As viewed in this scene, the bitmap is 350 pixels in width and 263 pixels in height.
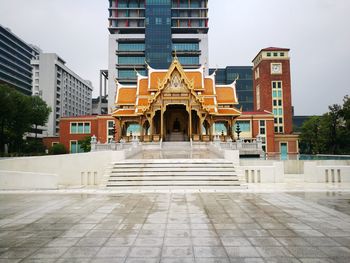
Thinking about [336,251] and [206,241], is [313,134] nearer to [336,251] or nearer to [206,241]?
[336,251]

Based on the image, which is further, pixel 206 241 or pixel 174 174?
pixel 174 174

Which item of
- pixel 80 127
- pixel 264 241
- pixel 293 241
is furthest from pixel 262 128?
pixel 264 241

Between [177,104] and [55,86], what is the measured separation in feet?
234

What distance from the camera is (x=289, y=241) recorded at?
5.79 metres

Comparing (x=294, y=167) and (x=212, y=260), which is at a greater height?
(x=294, y=167)

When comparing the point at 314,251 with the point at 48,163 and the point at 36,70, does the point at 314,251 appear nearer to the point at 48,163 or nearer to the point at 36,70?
the point at 48,163

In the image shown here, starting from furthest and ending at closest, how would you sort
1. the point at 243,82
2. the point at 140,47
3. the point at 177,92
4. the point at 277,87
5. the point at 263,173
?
1. the point at 243,82
2. the point at 140,47
3. the point at 277,87
4. the point at 177,92
5. the point at 263,173

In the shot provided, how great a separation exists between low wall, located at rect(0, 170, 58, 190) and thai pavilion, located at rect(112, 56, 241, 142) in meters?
20.8

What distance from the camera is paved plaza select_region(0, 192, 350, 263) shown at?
16.9 ft

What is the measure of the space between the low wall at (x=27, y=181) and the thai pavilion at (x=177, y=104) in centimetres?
2076

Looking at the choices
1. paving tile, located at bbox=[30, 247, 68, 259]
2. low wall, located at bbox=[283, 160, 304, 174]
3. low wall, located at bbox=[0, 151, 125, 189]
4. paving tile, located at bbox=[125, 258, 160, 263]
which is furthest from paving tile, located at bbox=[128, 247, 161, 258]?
low wall, located at bbox=[283, 160, 304, 174]

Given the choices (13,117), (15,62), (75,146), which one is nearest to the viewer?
(13,117)

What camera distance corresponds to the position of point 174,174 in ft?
48.6

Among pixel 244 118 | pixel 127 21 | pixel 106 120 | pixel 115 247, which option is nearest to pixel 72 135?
pixel 106 120
